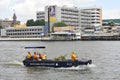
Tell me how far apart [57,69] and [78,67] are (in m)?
3.05

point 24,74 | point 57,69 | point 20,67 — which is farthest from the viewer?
point 20,67

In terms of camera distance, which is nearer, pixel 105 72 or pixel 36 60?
pixel 105 72

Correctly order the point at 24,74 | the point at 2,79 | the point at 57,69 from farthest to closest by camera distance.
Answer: the point at 57,69, the point at 24,74, the point at 2,79

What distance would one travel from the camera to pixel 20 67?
60.8 metres

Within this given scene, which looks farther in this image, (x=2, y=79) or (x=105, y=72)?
(x=105, y=72)

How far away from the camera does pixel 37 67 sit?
58.7 m

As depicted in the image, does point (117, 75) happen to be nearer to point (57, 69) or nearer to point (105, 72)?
point (105, 72)

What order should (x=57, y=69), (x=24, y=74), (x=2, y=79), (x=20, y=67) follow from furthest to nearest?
(x=20, y=67), (x=57, y=69), (x=24, y=74), (x=2, y=79)

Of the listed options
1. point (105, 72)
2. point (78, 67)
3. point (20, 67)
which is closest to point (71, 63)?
point (78, 67)

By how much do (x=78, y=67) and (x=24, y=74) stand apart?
797cm

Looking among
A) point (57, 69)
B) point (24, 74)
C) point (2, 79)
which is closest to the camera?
point (2, 79)

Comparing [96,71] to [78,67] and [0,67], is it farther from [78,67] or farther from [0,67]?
[0,67]

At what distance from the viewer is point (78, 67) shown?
56062mm

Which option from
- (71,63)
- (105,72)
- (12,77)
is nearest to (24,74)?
(12,77)
